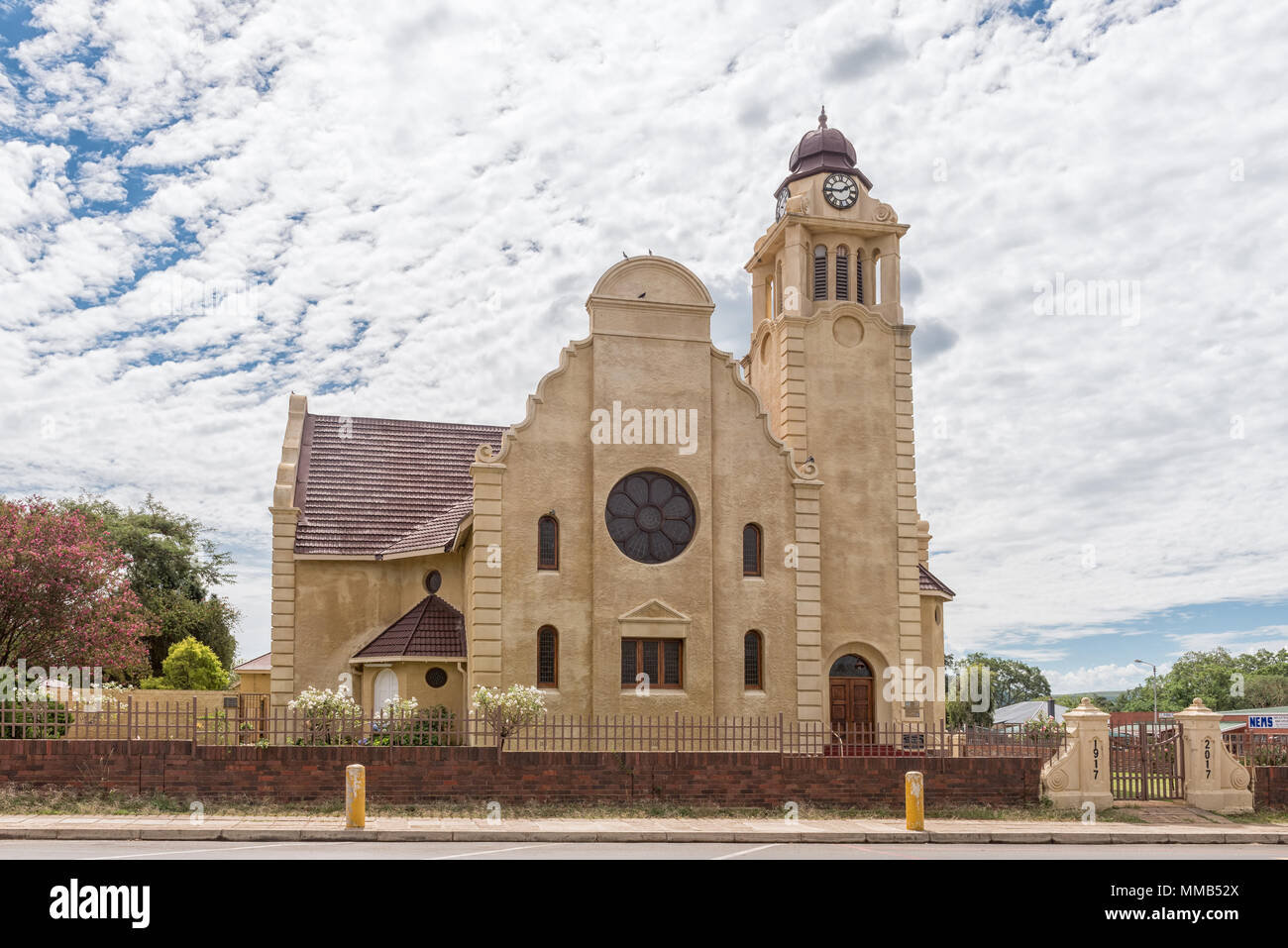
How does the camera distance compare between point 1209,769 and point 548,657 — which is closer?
point 1209,769

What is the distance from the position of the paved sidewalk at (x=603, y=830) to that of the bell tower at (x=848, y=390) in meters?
9.80

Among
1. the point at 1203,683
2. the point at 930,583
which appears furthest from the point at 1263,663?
the point at 930,583

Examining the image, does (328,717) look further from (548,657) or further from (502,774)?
(548,657)

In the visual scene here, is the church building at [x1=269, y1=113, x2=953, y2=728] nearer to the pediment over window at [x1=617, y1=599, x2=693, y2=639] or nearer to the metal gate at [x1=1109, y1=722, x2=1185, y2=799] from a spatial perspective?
the pediment over window at [x1=617, y1=599, x2=693, y2=639]

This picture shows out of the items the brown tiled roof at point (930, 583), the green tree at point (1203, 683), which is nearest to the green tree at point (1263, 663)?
the green tree at point (1203, 683)

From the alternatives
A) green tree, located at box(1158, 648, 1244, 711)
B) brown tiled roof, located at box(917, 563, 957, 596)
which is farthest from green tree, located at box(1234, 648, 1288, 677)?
brown tiled roof, located at box(917, 563, 957, 596)

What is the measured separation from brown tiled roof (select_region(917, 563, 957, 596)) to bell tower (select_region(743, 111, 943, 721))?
159cm

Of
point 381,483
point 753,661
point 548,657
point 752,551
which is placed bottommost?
point 753,661

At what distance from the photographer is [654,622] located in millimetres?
27766

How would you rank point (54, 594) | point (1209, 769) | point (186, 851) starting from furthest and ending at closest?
point (54, 594) < point (1209, 769) < point (186, 851)

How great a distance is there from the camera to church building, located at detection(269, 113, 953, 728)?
27641 mm

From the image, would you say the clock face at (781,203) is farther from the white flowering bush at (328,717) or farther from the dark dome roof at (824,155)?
the white flowering bush at (328,717)

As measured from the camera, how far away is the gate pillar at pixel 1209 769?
923 inches

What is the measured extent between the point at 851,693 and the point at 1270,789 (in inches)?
402
